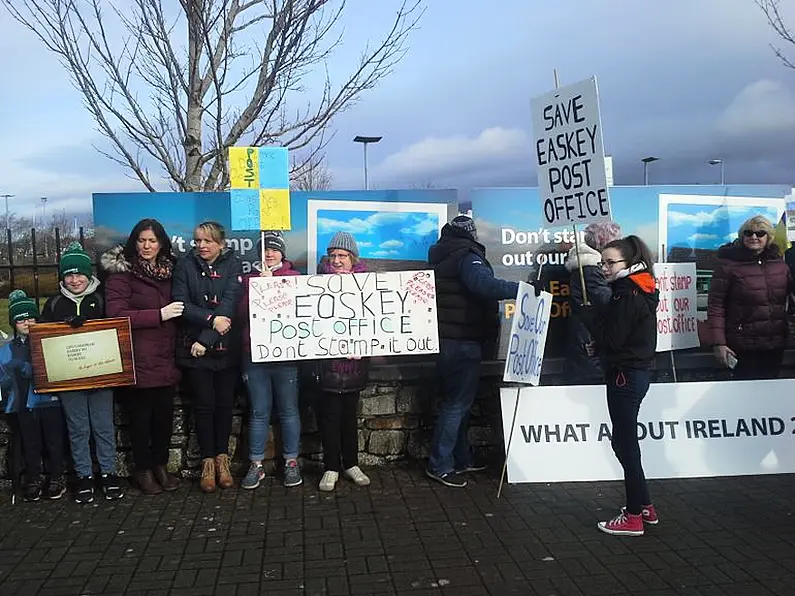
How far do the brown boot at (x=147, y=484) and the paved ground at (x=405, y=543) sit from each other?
0.07 metres

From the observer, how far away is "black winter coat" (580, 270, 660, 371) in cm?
439

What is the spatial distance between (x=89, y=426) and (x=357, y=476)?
6.77 feet

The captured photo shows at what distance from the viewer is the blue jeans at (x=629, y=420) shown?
447cm

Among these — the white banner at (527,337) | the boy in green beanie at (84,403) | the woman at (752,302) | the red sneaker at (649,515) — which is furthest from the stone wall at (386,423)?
the red sneaker at (649,515)

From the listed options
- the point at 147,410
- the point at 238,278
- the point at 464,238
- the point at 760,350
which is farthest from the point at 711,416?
the point at 147,410

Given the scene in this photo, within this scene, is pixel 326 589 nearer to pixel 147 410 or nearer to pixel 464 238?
pixel 147 410

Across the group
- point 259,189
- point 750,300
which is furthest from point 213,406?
point 750,300

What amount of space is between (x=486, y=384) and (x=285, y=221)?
2194 millimetres

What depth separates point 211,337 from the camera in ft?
17.8

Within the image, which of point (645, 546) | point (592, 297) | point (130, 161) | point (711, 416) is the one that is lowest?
point (645, 546)

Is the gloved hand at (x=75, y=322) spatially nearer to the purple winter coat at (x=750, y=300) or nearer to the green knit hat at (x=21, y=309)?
the green knit hat at (x=21, y=309)

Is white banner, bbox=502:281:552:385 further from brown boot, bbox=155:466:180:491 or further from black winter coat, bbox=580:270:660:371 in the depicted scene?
brown boot, bbox=155:466:180:491

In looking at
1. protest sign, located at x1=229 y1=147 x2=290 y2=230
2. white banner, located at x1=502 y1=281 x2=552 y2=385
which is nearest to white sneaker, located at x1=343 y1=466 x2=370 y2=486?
white banner, located at x1=502 y1=281 x2=552 y2=385

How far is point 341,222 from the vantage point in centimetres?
648
